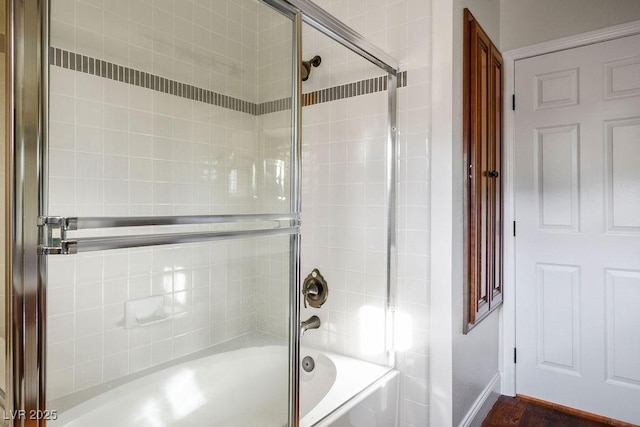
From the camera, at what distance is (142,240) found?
876 millimetres

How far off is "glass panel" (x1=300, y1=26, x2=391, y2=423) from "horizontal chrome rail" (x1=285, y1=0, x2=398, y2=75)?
0.06 meters

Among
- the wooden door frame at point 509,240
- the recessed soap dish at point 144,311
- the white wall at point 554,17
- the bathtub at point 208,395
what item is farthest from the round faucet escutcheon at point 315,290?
the white wall at point 554,17

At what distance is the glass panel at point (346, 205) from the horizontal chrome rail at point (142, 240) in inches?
29.1

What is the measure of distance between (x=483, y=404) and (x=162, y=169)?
6.57 feet

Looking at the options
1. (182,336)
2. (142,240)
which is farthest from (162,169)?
(182,336)

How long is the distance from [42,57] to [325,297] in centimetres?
158

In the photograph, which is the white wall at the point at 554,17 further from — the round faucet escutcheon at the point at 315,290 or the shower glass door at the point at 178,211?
the round faucet escutcheon at the point at 315,290

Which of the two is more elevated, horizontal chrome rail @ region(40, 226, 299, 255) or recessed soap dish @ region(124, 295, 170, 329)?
horizontal chrome rail @ region(40, 226, 299, 255)

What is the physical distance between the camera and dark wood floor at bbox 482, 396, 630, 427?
1973mm

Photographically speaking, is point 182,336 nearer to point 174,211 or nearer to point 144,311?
point 144,311

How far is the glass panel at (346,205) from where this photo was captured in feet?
5.93

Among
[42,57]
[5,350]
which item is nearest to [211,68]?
[42,57]

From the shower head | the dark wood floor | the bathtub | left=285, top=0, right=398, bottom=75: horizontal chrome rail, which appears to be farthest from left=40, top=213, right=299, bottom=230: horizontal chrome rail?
the dark wood floor

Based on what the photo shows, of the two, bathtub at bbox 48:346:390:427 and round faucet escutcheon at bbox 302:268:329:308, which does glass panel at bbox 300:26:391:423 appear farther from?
bathtub at bbox 48:346:390:427
